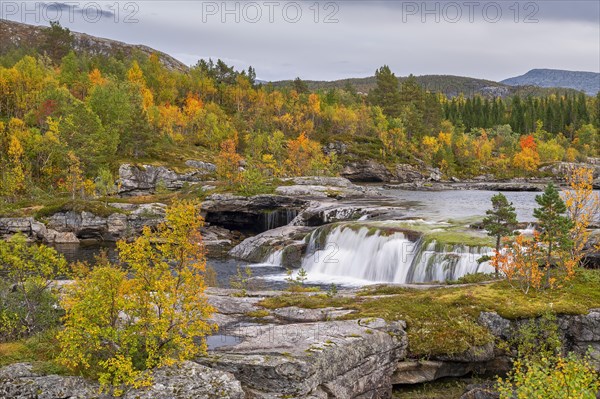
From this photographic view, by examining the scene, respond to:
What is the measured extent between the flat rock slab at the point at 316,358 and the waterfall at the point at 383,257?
1835 centimetres

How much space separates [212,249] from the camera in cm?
6284

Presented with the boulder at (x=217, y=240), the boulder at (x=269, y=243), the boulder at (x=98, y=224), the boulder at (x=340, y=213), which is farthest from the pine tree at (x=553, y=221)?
the boulder at (x=98, y=224)

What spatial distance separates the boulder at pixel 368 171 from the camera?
132 m

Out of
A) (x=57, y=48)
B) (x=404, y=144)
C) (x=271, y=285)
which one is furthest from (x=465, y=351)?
(x=57, y=48)

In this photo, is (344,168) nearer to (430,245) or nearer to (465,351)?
(430,245)

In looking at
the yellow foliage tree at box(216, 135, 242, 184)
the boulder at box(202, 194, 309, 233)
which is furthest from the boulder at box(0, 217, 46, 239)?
the yellow foliage tree at box(216, 135, 242, 184)

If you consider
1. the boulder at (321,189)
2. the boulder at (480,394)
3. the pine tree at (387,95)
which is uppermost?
the pine tree at (387,95)

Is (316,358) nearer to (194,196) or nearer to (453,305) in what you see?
(453,305)

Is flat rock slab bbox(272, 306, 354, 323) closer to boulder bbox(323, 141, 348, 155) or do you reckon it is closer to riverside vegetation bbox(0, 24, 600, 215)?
riverside vegetation bbox(0, 24, 600, 215)

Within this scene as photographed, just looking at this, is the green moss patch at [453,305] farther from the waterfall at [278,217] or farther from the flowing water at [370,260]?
the waterfall at [278,217]

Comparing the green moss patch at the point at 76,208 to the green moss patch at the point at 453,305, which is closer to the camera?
the green moss patch at the point at 453,305

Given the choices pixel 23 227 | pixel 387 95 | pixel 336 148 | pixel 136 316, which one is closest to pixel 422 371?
pixel 136 316

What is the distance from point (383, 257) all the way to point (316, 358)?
93.2 ft

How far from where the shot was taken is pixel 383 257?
4678 cm
